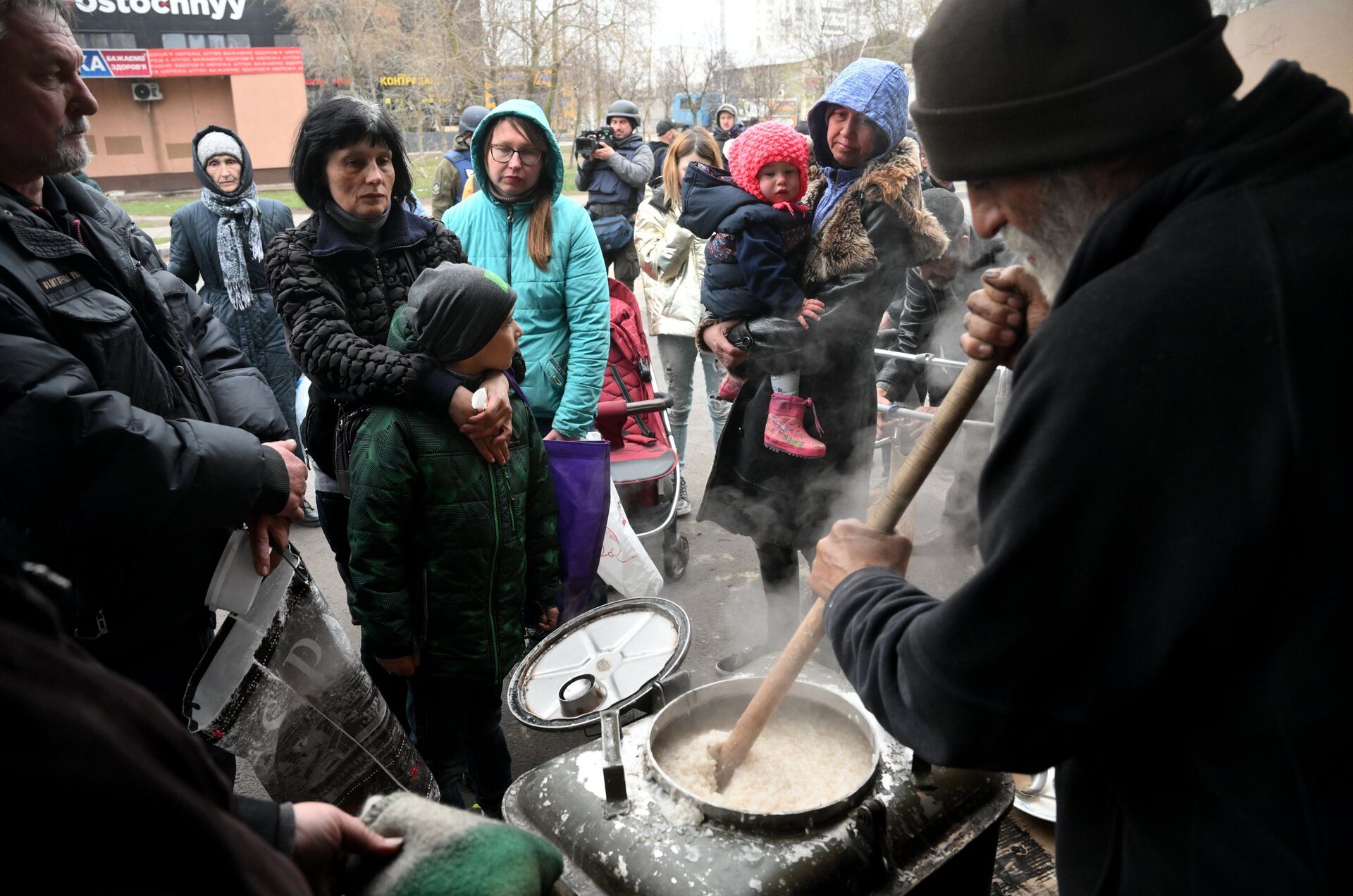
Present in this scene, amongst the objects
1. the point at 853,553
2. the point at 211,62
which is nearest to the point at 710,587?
the point at 853,553

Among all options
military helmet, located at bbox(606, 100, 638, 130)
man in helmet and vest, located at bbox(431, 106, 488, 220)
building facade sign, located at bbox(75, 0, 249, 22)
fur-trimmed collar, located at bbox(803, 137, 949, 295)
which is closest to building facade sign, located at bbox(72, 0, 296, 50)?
building facade sign, located at bbox(75, 0, 249, 22)

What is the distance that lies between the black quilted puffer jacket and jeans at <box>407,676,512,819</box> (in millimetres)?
879

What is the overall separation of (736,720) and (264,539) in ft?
4.52

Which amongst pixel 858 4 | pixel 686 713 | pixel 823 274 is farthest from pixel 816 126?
pixel 858 4

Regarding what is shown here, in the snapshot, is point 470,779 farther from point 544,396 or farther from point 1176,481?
point 1176,481

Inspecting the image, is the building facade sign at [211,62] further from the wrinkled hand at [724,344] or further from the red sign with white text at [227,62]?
the wrinkled hand at [724,344]

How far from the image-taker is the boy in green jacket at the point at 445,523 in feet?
7.99

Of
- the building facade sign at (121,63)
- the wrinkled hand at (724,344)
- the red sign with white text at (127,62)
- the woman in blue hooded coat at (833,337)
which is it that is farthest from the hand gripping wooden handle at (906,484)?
the red sign with white text at (127,62)

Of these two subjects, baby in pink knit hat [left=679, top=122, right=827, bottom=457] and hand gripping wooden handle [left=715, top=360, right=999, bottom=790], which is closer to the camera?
hand gripping wooden handle [left=715, top=360, right=999, bottom=790]

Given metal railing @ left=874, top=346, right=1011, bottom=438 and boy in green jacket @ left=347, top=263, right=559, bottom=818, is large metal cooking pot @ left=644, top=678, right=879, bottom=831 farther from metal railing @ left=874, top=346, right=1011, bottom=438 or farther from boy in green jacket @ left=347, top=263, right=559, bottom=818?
metal railing @ left=874, top=346, right=1011, bottom=438

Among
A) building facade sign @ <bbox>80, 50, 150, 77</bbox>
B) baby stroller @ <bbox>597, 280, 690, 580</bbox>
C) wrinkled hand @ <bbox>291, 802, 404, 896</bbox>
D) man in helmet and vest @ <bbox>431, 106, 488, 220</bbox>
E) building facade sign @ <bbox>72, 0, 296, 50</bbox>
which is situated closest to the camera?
wrinkled hand @ <bbox>291, 802, 404, 896</bbox>

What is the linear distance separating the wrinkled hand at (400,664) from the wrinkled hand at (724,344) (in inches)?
69.4

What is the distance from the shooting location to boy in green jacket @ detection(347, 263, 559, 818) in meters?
2.44

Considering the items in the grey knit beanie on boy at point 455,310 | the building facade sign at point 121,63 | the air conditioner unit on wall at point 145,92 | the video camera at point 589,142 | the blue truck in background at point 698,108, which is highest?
the building facade sign at point 121,63
